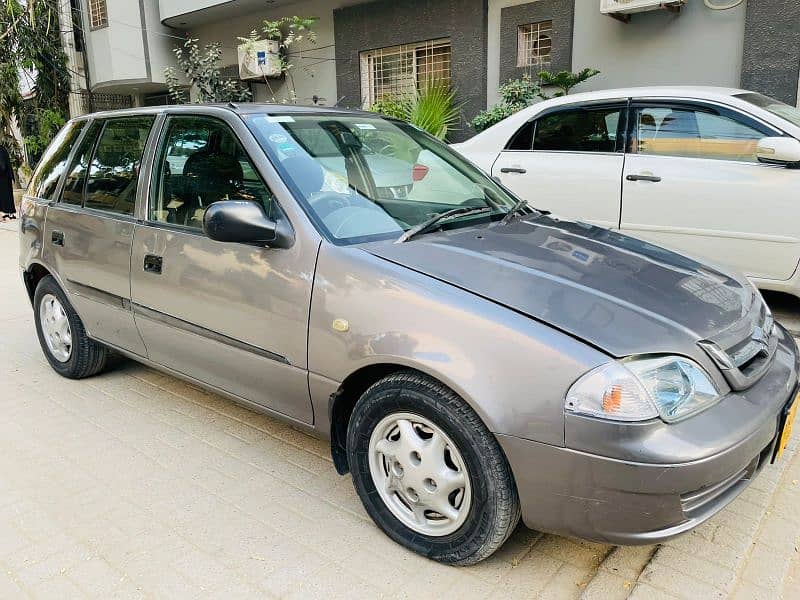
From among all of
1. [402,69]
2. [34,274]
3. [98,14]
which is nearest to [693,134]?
[34,274]

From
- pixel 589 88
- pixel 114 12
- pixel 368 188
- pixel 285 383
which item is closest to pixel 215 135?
pixel 368 188

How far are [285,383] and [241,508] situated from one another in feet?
1.95

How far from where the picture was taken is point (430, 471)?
2.39 meters

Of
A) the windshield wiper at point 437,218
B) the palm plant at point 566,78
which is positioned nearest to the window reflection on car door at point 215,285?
the windshield wiper at point 437,218

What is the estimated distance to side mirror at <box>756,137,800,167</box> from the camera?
452 cm

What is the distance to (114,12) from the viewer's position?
14.8 metres

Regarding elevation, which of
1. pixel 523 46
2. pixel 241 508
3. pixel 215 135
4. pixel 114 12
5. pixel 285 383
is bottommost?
pixel 241 508

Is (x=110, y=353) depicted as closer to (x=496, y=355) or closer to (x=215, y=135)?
(x=215, y=135)

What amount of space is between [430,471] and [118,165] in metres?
2.68

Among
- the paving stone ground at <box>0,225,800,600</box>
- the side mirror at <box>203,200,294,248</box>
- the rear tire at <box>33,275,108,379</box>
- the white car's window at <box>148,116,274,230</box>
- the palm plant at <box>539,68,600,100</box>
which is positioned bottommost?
the paving stone ground at <box>0,225,800,600</box>

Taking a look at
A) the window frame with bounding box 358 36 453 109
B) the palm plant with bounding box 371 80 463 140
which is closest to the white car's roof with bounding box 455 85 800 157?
the palm plant with bounding box 371 80 463 140

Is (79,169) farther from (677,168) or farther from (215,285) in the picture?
(677,168)

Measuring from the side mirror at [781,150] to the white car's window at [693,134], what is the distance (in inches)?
8.4

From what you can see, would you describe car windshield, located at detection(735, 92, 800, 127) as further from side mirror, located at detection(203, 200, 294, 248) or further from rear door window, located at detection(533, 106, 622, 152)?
side mirror, located at detection(203, 200, 294, 248)
